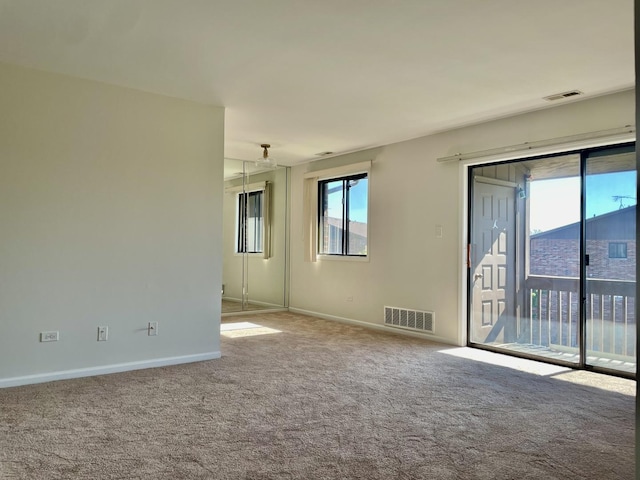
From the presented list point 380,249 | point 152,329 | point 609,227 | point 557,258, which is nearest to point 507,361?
point 557,258

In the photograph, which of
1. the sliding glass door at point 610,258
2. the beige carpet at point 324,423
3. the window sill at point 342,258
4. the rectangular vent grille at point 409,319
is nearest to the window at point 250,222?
the window sill at point 342,258

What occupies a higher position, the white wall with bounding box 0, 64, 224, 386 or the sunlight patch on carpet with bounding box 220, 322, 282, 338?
the white wall with bounding box 0, 64, 224, 386

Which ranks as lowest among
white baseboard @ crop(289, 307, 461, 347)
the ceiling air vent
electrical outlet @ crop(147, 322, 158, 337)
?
white baseboard @ crop(289, 307, 461, 347)

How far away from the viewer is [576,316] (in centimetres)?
434

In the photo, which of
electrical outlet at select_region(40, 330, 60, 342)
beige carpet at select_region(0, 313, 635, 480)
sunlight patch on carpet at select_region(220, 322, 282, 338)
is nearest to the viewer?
beige carpet at select_region(0, 313, 635, 480)

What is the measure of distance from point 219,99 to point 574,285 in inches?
149

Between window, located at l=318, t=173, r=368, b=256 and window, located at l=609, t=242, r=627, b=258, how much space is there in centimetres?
313

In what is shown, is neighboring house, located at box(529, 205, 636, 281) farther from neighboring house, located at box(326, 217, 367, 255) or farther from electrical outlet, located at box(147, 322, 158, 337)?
electrical outlet, located at box(147, 322, 158, 337)

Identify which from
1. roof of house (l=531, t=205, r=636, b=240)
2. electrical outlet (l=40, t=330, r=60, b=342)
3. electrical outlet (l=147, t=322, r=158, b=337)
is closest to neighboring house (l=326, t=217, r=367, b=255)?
roof of house (l=531, t=205, r=636, b=240)

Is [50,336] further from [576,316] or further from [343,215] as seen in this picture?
[576,316]

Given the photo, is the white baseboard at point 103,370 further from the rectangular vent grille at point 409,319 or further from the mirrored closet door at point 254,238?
the mirrored closet door at point 254,238

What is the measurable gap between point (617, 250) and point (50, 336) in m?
4.83

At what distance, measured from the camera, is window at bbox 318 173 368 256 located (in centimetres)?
667

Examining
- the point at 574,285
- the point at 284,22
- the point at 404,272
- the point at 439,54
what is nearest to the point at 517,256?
the point at 574,285
